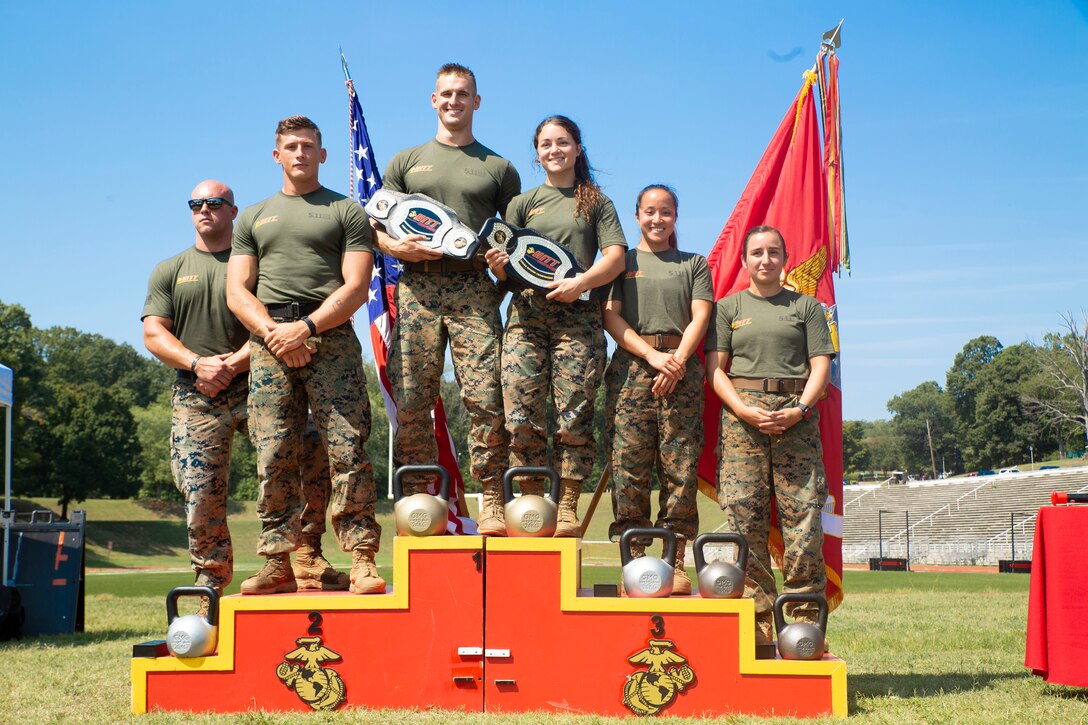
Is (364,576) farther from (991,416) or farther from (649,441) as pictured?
(991,416)

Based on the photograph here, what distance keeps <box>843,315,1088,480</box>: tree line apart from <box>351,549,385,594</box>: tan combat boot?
71.5m

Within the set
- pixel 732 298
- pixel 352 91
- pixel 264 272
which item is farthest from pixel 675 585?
pixel 352 91

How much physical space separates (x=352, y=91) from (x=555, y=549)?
258 inches

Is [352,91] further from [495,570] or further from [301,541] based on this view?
[495,570]

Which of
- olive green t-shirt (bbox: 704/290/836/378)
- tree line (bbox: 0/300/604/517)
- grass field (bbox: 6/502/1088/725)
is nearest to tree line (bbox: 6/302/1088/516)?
tree line (bbox: 0/300/604/517)

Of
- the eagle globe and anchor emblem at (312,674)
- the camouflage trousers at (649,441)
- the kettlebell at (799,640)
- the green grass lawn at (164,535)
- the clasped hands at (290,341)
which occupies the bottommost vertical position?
the green grass lawn at (164,535)

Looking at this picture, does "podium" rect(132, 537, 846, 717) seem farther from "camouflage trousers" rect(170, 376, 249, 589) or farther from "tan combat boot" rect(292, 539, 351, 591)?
"camouflage trousers" rect(170, 376, 249, 589)

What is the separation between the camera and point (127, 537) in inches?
1815

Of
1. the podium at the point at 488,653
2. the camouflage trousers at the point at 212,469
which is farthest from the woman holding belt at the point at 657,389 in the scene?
the camouflage trousers at the point at 212,469

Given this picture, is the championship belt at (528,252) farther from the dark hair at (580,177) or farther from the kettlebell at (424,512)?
the kettlebell at (424,512)

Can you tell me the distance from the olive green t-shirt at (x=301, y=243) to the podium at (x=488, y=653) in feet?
4.96

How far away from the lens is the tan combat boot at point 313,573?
223 inches

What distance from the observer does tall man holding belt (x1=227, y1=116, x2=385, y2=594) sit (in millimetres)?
5219

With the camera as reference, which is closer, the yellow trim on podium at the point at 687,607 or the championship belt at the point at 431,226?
the yellow trim on podium at the point at 687,607
